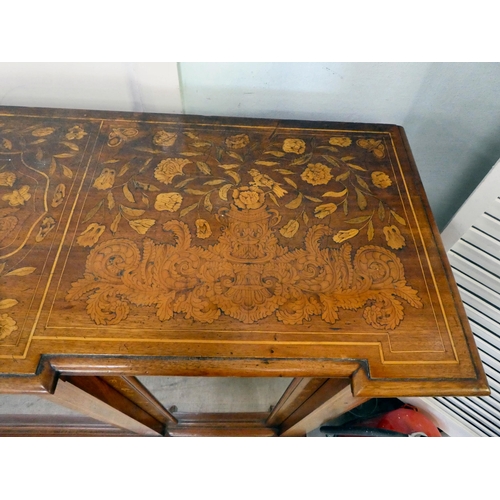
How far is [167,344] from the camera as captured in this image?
0.51 m

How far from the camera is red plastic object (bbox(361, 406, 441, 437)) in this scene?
1040 millimetres

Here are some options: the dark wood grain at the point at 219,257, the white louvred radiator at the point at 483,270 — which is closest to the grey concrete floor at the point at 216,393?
the dark wood grain at the point at 219,257

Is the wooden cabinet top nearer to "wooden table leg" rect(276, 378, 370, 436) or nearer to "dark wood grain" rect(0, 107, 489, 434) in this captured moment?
"dark wood grain" rect(0, 107, 489, 434)

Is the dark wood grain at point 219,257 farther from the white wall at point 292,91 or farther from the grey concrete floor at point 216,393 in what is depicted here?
the grey concrete floor at point 216,393

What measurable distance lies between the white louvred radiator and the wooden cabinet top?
216 mm

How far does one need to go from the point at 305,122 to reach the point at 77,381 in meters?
0.69

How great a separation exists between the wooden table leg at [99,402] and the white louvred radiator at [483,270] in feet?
2.89

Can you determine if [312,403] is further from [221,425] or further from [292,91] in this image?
[292,91]

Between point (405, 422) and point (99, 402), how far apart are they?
89 cm

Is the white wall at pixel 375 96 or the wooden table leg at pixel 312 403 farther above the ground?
the white wall at pixel 375 96

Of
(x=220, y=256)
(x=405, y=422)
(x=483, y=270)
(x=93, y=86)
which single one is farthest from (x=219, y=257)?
(x=405, y=422)

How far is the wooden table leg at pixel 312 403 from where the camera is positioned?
0.62 m

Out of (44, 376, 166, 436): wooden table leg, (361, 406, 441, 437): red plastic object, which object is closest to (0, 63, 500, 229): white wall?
(44, 376, 166, 436): wooden table leg

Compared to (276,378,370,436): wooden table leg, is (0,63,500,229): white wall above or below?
above
